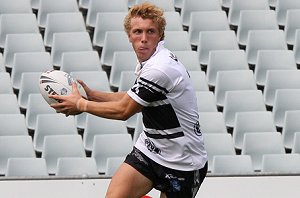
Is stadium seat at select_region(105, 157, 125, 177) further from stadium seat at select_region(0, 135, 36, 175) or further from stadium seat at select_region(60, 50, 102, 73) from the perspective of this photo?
stadium seat at select_region(60, 50, 102, 73)

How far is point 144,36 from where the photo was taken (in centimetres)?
510

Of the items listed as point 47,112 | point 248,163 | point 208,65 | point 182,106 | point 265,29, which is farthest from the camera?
point 265,29

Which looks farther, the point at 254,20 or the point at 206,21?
the point at 254,20

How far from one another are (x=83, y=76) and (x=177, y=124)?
3800 millimetres

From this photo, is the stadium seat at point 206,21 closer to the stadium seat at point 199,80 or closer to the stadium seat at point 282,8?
the stadium seat at point 282,8

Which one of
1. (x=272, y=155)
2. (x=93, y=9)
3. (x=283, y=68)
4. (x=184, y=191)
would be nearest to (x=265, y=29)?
(x=283, y=68)

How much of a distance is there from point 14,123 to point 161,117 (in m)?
3.29

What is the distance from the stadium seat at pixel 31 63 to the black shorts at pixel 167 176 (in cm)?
393

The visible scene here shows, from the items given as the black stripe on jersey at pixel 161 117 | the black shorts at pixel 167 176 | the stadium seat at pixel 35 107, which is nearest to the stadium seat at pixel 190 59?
the stadium seat at pixel 35 107

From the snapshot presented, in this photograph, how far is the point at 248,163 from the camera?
7910mm

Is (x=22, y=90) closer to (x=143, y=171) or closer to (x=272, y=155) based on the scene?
(x=272, y=155)

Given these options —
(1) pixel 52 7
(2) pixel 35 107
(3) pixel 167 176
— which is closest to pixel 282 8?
(1) pixel 52 7

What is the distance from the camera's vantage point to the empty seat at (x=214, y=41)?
975 centimetres

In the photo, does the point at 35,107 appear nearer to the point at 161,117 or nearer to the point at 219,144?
the point at 219,144
